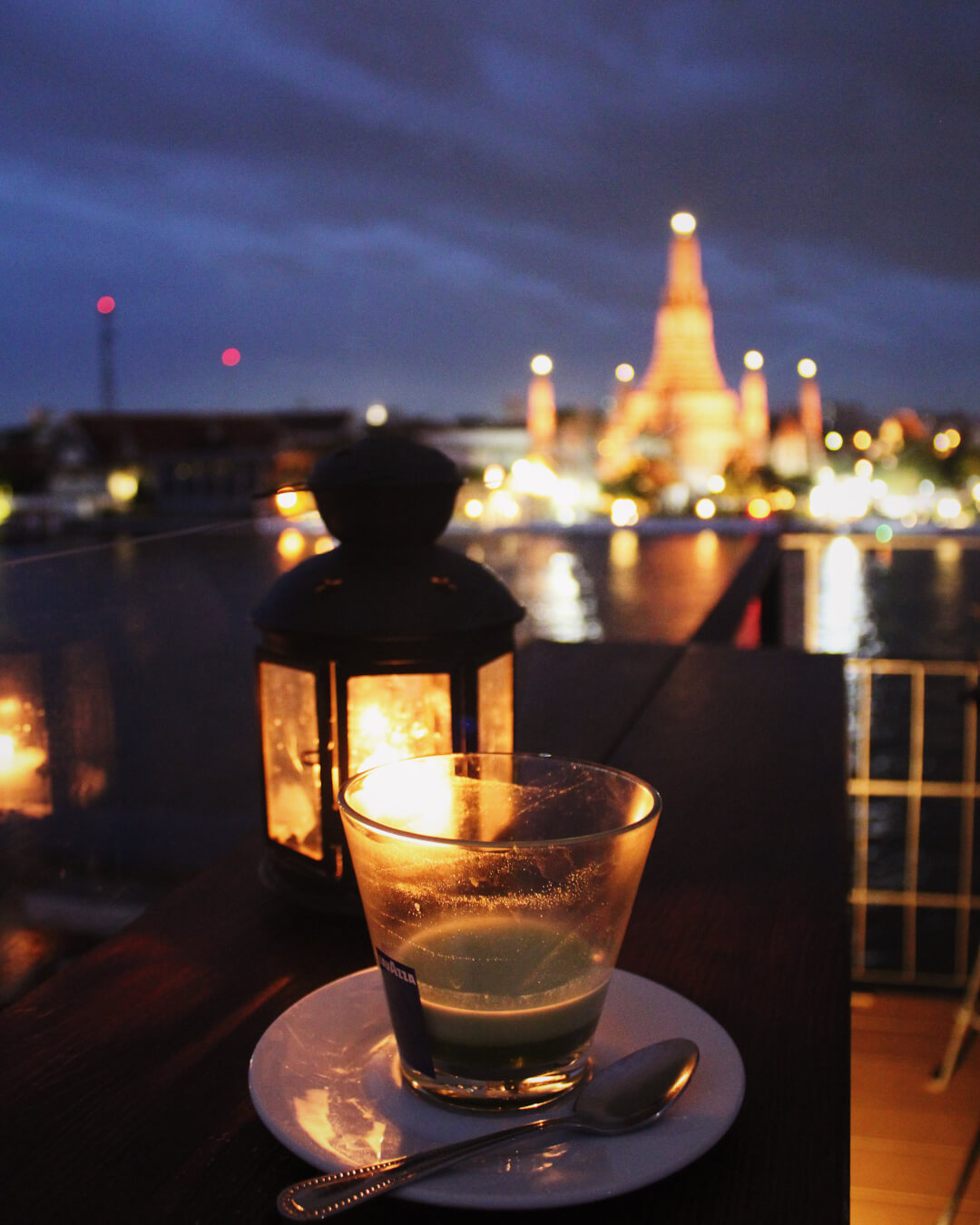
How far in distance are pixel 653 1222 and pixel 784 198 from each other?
612 inches

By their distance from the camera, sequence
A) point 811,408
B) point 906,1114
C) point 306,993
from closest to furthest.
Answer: point 306,993 < point 906,1114 < point 811,408

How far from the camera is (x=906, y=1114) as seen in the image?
2.46 metres

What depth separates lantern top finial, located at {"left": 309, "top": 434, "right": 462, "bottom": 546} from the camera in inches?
32.4

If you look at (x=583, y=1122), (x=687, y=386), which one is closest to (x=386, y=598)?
(x=583, y=1122)

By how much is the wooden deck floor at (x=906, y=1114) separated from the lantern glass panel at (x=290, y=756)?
1491mm

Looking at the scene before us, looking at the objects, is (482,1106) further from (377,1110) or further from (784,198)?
(784,198)

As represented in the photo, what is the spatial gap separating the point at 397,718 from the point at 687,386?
97.4ft

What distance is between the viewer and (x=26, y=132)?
1.45m

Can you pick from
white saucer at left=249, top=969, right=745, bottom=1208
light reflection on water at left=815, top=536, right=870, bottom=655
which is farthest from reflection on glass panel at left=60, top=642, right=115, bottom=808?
light reflection on water at left=815, top=536, right=870, bottom=655

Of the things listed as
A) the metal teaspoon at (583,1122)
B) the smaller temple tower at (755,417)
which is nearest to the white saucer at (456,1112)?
the metal teaspoon at (583,1122)

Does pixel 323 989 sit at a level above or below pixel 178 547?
below

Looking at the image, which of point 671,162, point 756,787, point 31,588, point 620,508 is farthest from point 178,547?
point 671,162

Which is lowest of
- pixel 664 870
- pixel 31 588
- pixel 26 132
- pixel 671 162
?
pixel 664 870

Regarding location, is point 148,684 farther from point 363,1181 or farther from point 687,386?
point 687,386
